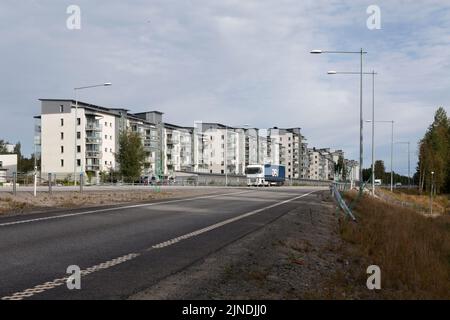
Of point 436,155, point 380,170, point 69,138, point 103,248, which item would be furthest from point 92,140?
point 380,170

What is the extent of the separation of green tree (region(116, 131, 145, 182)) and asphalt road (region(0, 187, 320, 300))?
1973 inches

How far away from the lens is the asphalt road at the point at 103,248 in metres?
6.42

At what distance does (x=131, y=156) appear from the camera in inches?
2594

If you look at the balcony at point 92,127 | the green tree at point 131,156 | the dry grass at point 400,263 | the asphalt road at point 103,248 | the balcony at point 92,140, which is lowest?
the dry grass at point 400,263

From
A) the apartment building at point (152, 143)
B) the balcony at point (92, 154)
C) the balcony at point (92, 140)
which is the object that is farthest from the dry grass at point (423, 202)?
the balcony at point (92, 140)

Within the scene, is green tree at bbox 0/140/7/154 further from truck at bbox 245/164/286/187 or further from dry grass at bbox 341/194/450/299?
dry grass at bbox 341/194/450/299

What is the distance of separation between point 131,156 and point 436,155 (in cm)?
6200

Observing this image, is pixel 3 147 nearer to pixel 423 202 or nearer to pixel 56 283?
pixel 423 202

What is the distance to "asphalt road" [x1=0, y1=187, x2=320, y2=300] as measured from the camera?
21.1 ft

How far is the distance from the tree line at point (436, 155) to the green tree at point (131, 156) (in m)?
52.4

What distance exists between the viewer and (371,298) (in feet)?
22.0

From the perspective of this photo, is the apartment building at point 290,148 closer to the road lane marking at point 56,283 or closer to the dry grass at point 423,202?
the dry grass at point 423,202

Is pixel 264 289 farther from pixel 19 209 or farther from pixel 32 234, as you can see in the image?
pixel 19 209

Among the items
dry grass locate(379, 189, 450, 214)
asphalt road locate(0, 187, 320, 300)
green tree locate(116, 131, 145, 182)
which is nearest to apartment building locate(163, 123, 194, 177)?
green tree locate(116, 131, 145, 182)
